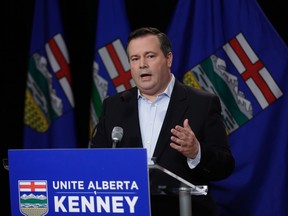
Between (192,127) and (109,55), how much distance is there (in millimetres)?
1913

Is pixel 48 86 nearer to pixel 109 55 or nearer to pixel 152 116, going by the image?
pixel 109 55

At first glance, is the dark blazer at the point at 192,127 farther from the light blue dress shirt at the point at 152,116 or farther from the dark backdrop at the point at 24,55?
the dark backdrop at the point at 24,55

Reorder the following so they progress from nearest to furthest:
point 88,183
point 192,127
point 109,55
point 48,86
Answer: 1. point 88,183
2. point 192,127
3. point 109,55
4. point 48,86

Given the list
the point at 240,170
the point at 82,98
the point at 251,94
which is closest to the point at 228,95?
the point at 251,94

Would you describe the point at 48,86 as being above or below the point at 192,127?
above

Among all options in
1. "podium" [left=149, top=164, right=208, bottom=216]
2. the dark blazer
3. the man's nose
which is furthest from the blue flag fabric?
"podium" [left=149, top=164, right=208, bottom=216]

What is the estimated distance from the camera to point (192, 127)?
7.82ft

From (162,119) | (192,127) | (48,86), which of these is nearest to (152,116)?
(162,119)

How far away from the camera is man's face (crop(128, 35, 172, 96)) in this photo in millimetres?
2428

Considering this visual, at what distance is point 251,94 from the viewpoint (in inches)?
149

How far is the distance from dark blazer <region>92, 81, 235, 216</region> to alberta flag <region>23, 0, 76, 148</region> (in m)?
1.88

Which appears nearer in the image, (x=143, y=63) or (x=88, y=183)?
(x=88, y=183)

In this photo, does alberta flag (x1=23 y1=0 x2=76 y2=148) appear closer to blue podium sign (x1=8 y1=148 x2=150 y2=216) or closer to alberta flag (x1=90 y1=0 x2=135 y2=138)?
alberta flag (x1=90 y1=0 x2=135 y2=138)

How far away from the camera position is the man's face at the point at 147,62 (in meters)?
2.43
